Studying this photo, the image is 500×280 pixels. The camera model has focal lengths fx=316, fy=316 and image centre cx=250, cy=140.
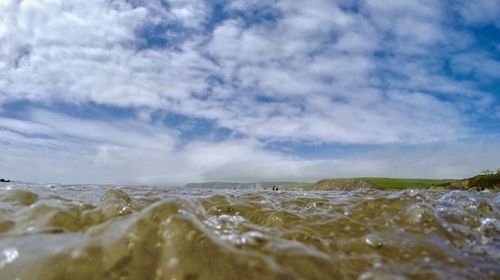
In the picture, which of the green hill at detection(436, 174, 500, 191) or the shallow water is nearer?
the shallow water

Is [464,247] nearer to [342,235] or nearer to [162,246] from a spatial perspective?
[342,235]

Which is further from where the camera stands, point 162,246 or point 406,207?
point 406,207

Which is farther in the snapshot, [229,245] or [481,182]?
[481,182]

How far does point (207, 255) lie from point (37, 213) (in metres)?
3.60

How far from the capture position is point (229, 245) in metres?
4.16

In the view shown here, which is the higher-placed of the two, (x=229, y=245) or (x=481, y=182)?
(x=481, y=182)

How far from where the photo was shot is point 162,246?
398cm

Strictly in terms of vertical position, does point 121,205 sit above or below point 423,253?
above

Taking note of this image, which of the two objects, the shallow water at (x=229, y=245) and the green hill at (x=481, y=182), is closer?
the shallow water at (x=229, y=245)

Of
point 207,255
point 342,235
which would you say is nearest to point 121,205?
point 207,255

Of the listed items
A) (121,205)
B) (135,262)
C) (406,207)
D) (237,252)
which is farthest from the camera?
(406,207)

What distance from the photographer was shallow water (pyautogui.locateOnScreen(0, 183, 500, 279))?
11.6 feet

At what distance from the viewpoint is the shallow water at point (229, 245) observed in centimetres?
353

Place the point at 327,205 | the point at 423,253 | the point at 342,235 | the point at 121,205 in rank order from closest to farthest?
the point at 423,253 → the point at 342,235 → the point at 121,205 → the point at 327,205
